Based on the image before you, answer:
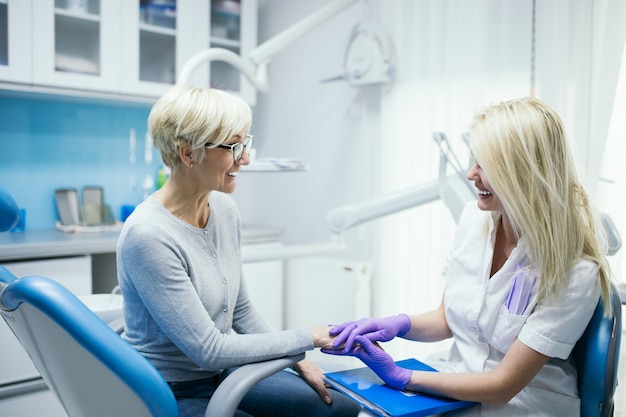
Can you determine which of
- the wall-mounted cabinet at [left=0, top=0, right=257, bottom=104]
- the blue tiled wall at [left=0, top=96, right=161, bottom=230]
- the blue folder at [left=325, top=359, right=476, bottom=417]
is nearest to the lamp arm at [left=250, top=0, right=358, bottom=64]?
the wall-mounted cabinet at [left=0, top=0, right=257, bottom=104]

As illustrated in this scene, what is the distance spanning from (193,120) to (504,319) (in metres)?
0.81

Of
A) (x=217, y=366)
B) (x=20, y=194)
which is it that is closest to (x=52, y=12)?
(x=20, y=194)

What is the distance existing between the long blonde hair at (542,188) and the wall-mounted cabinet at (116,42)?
73.4 inches

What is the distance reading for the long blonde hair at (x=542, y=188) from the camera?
3.62 ft

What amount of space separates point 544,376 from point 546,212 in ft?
1.12

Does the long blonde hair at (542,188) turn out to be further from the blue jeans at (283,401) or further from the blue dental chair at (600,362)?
the blue jeans at (283,401)

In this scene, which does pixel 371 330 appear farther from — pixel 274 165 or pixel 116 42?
pixel 116 42

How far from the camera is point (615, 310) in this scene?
44.4 inches

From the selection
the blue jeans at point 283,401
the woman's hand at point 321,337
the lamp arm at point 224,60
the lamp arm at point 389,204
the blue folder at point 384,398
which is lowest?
the blue jeans at point 283,401

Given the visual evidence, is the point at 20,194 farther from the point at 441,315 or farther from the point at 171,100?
the point at 441,315

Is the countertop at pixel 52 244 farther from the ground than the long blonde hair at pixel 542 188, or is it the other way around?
the long blonde hair at pixel 542 188

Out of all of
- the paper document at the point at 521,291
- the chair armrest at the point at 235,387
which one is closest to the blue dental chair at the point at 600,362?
the paper document at the point at 521,291

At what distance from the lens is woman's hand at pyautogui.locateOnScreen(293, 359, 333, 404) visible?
134 centimetres

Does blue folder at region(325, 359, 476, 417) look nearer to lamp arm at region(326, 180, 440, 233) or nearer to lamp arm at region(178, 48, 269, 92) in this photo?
lamp arm at region(326, 180, 440, 233)
